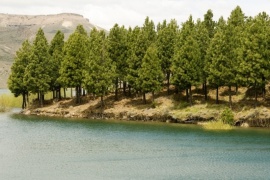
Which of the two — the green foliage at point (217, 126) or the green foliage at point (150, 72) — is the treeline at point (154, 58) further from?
the green foliage at point (217, 126)

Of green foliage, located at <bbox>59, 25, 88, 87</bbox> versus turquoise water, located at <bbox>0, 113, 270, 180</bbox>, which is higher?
green foliage, located at <bbox>59, 25, 88, 87</bbox>

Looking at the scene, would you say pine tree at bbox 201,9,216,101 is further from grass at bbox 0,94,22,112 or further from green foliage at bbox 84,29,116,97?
grass at bbox 0,94,22,112

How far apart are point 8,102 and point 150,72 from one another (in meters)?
48.3

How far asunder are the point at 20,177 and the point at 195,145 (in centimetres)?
2724

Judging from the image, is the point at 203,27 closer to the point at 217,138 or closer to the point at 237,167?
the point at 217,138

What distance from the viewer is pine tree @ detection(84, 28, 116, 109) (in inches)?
3782

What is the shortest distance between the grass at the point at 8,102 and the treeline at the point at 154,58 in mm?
5780

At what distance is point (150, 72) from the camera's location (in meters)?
92.9

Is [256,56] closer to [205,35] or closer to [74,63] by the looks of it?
[205,35]

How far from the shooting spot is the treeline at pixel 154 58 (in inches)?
3305

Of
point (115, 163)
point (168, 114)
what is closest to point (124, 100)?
Result: point (168, 114)

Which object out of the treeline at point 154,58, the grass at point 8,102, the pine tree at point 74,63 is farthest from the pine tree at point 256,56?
the grass at point 8,102

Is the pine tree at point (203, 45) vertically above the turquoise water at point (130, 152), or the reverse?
the pine tree at point (203, 45)

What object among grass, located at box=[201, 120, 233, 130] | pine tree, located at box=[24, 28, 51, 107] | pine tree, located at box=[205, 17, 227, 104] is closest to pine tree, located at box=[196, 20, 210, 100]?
pine tree, located at box=[205, 17, 227, 104]
